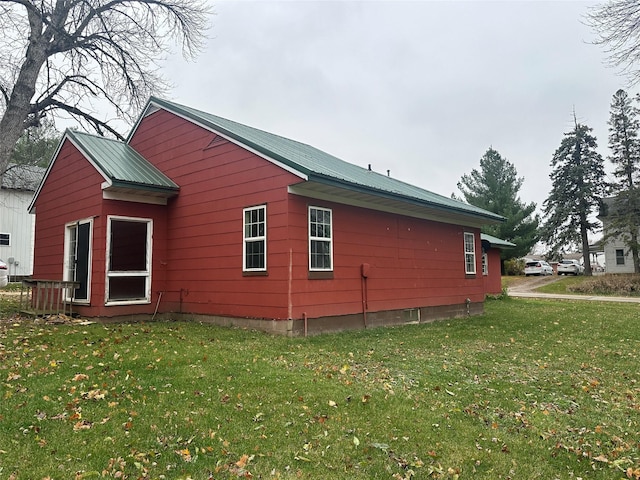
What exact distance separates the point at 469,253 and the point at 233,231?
901 cm

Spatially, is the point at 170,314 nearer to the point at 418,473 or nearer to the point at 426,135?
the point at 418,473

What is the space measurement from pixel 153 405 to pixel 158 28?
475 inches

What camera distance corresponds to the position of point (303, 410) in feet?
14.3

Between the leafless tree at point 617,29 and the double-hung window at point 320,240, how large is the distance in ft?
24.1

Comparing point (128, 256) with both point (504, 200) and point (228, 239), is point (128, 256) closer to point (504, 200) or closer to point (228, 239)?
point (228, 239)

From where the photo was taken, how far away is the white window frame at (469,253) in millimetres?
14816

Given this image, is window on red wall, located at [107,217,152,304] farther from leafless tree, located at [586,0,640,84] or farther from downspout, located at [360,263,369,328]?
leafless tree, located at [586,0,640,84]

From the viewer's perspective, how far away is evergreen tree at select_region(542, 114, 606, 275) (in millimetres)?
33094

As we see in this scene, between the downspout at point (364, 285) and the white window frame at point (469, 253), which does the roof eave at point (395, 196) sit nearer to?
the white window frame at point (469, 253)

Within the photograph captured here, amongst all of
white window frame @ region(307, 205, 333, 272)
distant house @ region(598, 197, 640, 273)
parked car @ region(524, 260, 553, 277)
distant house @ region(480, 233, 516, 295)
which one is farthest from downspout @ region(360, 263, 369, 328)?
distant house @ region(598, 197, 640, 273)

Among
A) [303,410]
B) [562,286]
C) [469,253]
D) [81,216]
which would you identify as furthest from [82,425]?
[562,286]

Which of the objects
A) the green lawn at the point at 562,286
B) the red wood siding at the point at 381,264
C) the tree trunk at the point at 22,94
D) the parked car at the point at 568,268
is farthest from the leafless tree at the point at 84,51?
the parked car at the point at 568,268

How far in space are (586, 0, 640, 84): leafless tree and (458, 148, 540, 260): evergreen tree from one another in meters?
24.7

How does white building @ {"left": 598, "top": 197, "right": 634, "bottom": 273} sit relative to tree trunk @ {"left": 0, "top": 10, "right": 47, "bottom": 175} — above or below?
below
